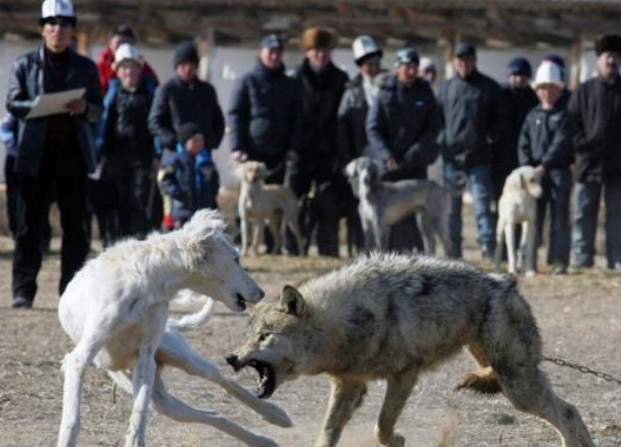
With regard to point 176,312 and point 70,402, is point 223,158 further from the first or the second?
point 70,402

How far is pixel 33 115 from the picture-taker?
47.4ft

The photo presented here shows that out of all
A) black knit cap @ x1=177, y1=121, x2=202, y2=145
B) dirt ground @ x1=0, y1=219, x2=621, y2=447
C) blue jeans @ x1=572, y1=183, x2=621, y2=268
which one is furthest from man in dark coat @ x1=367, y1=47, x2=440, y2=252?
dirt ground @ x1=0, y1=219, x2=621, y2=447

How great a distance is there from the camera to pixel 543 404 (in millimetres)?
9602

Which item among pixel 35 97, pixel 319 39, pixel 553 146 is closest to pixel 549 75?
pixel 553 146

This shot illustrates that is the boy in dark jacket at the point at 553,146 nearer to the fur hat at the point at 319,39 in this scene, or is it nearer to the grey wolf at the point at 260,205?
the fur hat at the point at 319,39

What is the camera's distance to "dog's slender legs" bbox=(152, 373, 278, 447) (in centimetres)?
959

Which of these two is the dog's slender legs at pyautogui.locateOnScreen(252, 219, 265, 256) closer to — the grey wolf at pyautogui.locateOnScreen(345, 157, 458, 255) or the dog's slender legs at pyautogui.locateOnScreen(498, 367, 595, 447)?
the grey wolf at pyautogui.locateOnScreen(345, 157, 458, 255)

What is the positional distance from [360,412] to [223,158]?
18.1 m

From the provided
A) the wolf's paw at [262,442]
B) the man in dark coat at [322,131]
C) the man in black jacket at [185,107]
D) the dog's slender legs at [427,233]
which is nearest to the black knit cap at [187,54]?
the man in black jacket at [185,107]

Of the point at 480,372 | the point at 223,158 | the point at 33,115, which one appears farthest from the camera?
the point at 223,158

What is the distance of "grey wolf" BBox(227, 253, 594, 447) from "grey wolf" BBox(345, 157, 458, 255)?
10.2m

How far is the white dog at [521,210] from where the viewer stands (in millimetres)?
19453

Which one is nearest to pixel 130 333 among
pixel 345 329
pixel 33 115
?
pixel 345 329

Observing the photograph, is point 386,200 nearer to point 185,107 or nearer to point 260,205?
point 260,205
